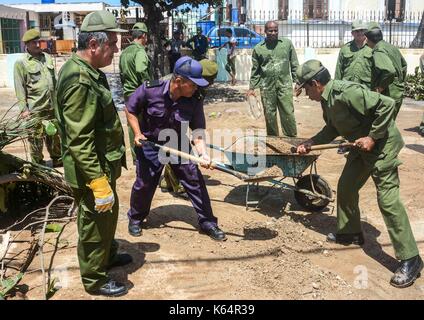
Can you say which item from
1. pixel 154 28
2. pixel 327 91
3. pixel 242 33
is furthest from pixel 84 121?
pixel 242 33

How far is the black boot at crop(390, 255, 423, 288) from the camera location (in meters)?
3.96

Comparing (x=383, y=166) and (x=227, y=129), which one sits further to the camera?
(x=227, y=129)

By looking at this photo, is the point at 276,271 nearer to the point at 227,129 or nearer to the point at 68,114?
the point at 68,114

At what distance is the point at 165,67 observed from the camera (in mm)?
15203

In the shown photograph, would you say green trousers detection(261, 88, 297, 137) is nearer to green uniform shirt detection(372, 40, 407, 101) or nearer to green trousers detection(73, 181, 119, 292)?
green uniform shirt detection(372, 40, 407, 101)

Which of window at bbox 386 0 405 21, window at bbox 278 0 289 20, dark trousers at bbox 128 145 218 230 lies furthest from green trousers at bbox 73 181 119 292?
window at bbox 386 0 405 21

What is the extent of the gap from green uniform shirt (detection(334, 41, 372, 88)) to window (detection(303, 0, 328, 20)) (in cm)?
1811

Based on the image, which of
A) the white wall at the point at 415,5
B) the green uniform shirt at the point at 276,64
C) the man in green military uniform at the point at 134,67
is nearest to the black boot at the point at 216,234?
the man in green military uniform at the point at 134,67

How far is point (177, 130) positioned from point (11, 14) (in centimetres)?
2756

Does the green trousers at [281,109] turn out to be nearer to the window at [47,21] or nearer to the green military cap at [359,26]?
the green military cap at [359,26]

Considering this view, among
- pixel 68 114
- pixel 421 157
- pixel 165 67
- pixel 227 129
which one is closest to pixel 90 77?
pixel 68 114

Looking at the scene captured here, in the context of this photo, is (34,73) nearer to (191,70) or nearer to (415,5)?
(191,70)

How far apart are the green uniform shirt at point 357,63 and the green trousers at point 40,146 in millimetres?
4233

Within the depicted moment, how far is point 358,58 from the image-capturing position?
7.35 metres
